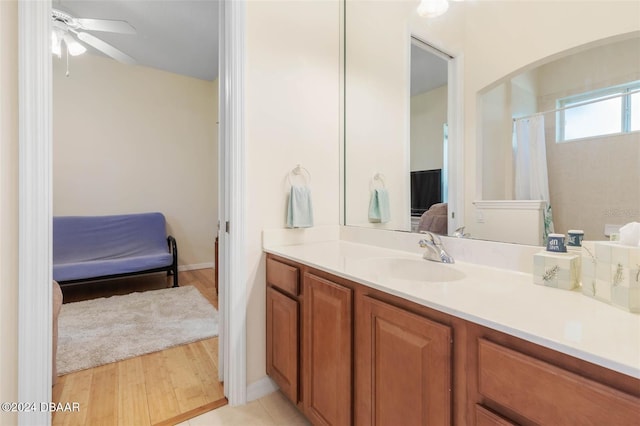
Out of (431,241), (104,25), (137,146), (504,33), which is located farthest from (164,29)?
(431,241)

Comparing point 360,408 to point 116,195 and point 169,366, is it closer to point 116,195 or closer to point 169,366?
point 169,366

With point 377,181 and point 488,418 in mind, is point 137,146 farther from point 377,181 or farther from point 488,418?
point 488,418

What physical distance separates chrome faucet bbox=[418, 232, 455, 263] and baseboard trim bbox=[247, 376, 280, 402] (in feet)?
3.76

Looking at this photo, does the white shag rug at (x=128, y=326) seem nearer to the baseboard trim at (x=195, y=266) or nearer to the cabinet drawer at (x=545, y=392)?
the baseboard trim at (x=195, y=266)

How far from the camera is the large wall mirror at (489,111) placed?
97cm

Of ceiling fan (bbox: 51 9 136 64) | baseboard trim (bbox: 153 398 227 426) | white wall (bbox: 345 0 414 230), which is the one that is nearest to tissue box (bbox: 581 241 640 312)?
white wall (bbox: 345 0 414 230)

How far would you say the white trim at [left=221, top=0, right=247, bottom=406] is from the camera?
1.58 meters

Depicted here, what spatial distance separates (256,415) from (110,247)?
3260mm

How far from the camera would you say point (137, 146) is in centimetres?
412

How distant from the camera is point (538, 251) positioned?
3.51ft

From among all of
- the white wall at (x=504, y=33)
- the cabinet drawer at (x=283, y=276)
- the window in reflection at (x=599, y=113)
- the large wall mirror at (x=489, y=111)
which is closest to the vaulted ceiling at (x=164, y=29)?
the large wall mirror at (x=489, y=111)

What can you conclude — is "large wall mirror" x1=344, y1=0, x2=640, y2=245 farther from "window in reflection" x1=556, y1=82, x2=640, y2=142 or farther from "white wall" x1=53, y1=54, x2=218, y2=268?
"white wall" x1=53, y1=54, x2=218, y2=268

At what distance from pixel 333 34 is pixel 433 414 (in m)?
2.10

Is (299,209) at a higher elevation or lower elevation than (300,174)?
lower
